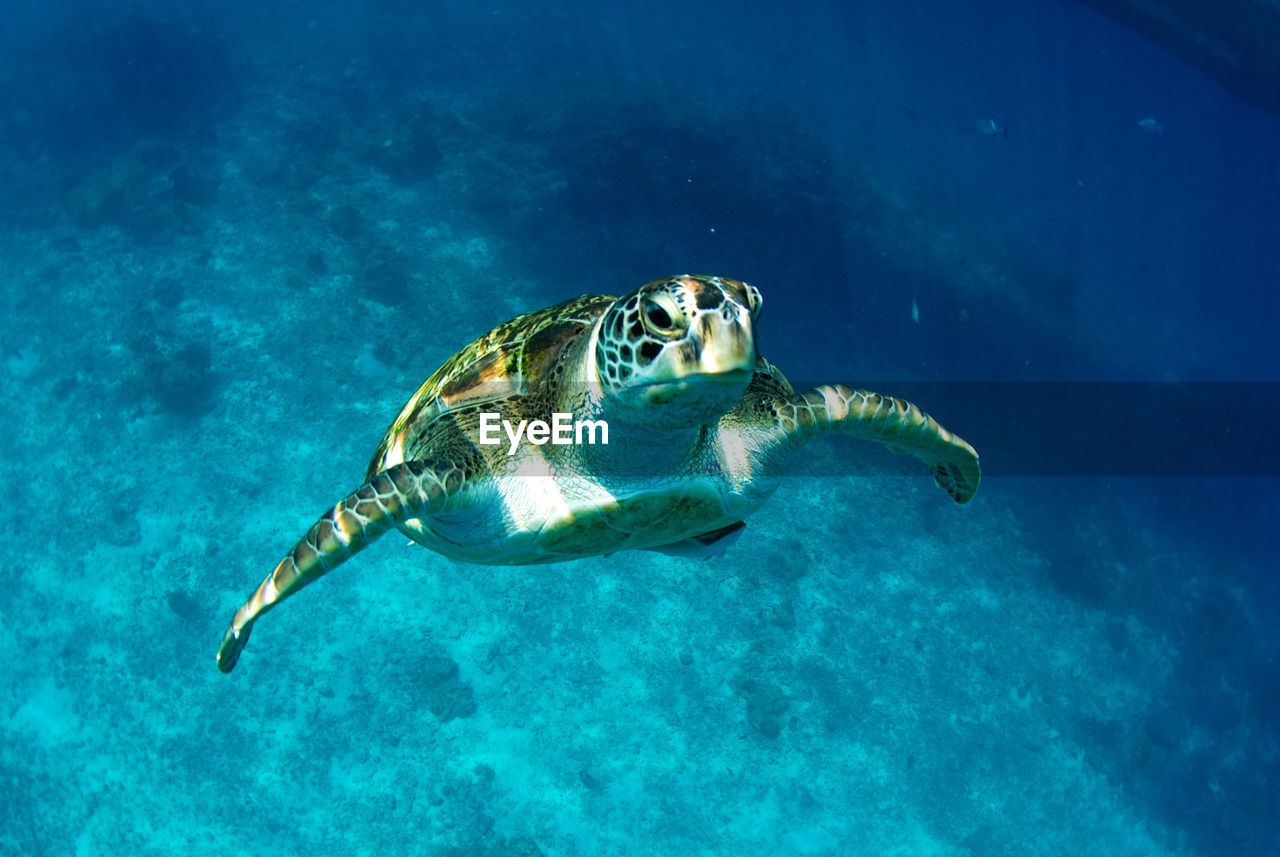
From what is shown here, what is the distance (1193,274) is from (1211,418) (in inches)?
815

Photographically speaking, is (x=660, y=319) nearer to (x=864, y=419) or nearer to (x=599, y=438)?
(x=599, y=438)

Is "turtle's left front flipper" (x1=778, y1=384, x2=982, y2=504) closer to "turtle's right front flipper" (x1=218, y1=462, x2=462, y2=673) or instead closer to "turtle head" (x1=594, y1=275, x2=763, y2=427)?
"turtle head" (x1=594, y1=275, x2=763, y2=427)

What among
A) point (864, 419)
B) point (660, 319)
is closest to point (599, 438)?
point (660, 319)

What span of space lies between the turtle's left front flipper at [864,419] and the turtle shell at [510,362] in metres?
0.96

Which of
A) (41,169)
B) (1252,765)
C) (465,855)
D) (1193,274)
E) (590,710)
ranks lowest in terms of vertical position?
(1193,274)

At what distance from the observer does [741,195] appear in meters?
14.0

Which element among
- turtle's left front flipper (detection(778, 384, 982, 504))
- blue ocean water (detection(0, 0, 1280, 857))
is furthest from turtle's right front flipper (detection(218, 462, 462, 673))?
blue ocean water (detection(0, 0, 1280, 857))

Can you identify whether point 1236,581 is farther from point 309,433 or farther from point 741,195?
point 309,433

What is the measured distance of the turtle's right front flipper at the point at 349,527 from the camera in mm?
2199

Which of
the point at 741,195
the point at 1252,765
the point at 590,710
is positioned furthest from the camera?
the point at 741,195

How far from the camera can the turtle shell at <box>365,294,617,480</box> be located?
2844 millimetres

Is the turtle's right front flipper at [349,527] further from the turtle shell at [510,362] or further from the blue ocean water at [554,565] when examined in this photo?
the blue ocean water at [554,565]

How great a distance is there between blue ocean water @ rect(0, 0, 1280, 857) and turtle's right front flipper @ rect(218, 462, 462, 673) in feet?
A: 18.9

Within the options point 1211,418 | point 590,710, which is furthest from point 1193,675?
point 590,710
